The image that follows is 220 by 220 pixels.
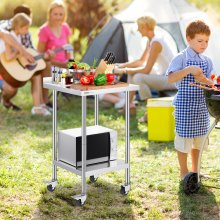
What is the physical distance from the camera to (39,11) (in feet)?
47.1

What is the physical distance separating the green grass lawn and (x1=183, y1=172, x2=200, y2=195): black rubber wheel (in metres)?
0.05

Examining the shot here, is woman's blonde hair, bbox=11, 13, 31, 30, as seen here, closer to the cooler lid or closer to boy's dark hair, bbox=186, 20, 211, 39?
the cooler lid

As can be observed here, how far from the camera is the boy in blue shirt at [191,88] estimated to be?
4770mm

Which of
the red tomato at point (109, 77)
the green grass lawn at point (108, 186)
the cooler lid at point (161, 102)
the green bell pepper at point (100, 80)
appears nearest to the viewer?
the green grass lawn at point (108, 186)

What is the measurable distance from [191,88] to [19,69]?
3250 mm

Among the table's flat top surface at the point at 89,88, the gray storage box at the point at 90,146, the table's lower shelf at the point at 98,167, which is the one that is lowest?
the table's lower shelf at the point at 98,167

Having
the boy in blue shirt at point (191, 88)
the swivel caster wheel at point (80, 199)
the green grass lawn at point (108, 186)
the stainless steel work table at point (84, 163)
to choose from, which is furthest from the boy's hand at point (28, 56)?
the swivel caster wheel at point (80, 199)

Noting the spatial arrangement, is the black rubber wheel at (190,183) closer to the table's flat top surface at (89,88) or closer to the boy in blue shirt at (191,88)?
the boy in blue shirt at (191,88)

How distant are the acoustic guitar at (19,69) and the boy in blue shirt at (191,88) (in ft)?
10.2

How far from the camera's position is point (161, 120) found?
6398 millimetres

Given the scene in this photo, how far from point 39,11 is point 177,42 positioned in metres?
6.72

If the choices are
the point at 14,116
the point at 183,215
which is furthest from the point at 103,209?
the point at 14,116

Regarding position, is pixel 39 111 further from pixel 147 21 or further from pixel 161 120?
pixel 161 120

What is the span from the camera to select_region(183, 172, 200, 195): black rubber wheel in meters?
4.66
